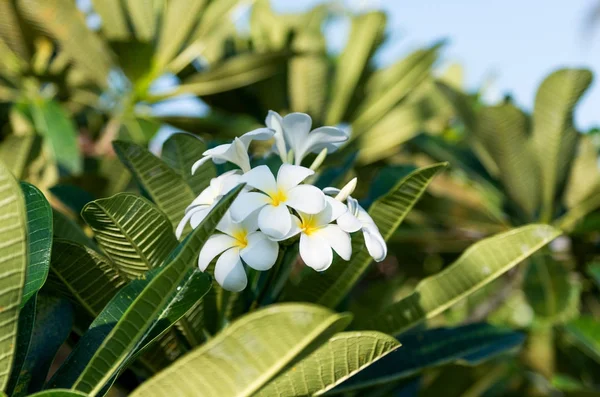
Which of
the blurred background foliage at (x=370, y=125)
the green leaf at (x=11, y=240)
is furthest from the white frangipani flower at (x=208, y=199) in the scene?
the blurred background foliage at (x=370, y=125)

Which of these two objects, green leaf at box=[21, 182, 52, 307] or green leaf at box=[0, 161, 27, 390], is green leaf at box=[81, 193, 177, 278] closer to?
green leaf at box=[21, 182, 52, 307]

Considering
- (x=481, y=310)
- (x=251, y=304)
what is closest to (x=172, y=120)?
(x=481, y=310)

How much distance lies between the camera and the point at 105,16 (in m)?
2.04

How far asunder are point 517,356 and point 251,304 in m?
1.53

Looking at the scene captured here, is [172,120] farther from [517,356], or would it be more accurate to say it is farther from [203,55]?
[517,356]

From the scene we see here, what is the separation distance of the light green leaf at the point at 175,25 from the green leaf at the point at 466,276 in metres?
1.47

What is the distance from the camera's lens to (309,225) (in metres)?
0.75

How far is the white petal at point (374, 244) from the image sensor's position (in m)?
0.75

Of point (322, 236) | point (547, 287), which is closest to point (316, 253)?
point (322, 236)

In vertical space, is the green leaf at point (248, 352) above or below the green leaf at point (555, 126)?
above

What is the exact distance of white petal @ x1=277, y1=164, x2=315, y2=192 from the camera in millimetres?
748

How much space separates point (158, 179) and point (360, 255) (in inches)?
12.1

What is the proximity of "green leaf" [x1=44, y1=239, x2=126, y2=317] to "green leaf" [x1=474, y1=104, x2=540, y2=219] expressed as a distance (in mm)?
1307

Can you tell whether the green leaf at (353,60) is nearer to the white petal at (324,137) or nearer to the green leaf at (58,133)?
the green leaf at (58,133)
